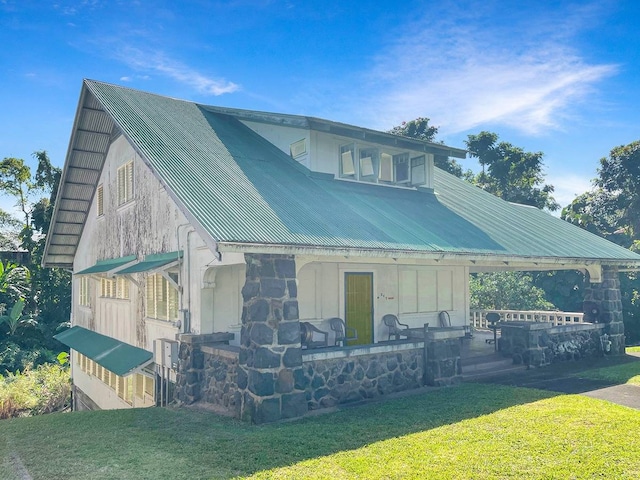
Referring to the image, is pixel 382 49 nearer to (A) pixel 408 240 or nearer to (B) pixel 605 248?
(A) pixel 408 240

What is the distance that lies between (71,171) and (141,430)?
39.2 ft

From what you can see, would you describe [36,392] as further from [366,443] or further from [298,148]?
[366,443]

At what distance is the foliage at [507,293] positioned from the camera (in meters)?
24.2

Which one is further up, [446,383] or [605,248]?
[605,248]

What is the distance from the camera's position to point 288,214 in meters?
10.6

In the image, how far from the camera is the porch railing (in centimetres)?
1817

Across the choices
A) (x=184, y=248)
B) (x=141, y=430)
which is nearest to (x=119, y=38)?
(x=184, y=248)

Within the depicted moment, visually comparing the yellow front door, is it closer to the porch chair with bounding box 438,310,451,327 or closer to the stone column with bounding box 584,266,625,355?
the porch chair with bounding box 438,310,451,327

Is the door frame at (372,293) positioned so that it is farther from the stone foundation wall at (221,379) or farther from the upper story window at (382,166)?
the stone foundation wall at (221,379)

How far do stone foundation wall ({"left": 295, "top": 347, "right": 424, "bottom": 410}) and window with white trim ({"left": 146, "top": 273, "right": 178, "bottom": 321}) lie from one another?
14.1 ft

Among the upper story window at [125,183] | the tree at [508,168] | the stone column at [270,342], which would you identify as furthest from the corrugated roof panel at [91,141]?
the tree at [508,168]

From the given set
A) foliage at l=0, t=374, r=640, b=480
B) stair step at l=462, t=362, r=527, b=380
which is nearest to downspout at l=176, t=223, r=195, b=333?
foliage at l=0, t=374, r=640, b=480

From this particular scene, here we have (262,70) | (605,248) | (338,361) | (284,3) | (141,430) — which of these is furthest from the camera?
(605,248)

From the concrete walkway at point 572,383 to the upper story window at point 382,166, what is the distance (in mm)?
6888
